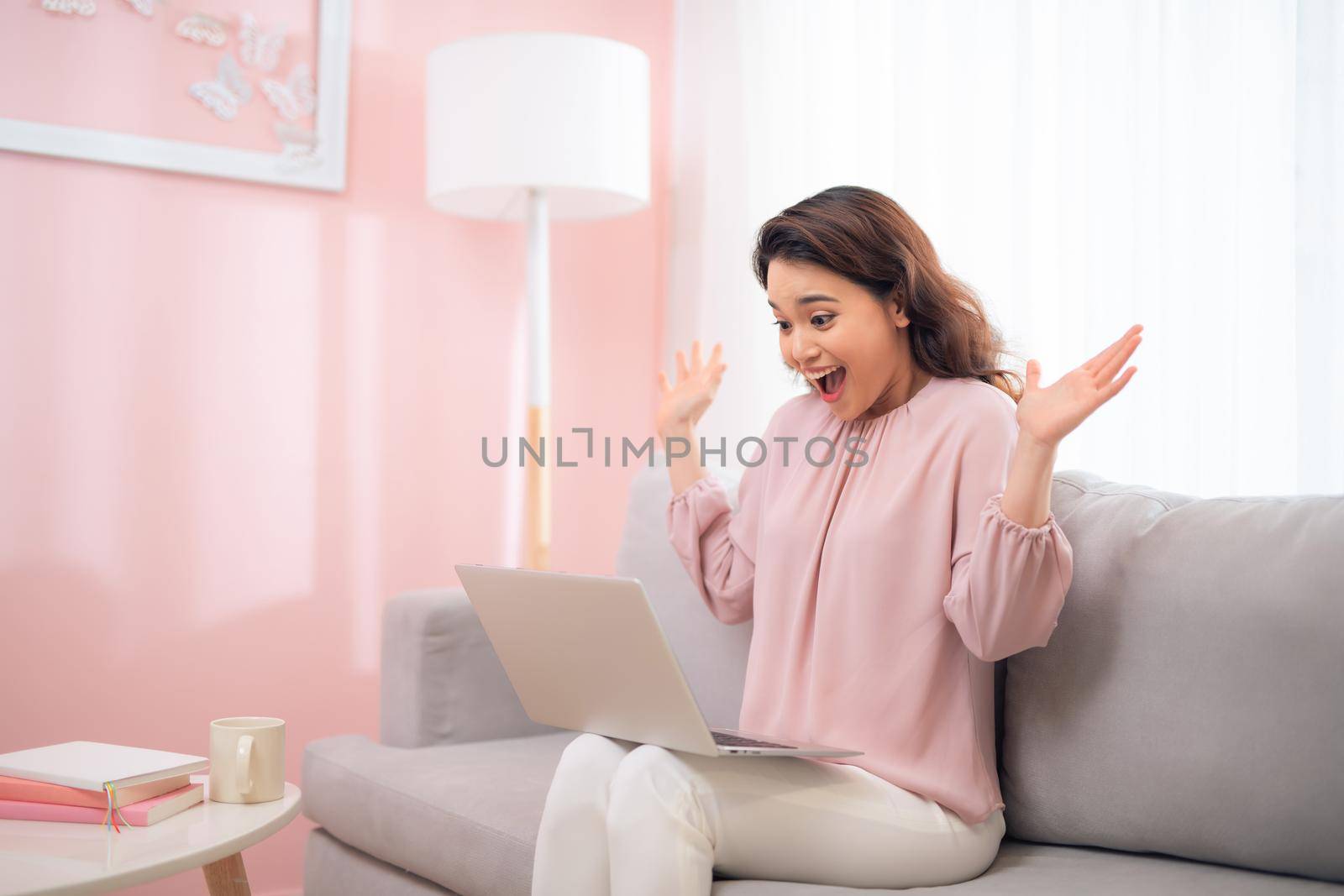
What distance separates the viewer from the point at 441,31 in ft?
8.51

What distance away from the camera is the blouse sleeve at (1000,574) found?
1.17 metres

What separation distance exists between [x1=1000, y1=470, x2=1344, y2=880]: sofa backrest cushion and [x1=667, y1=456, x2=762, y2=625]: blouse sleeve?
0.40m

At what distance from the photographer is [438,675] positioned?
1.83 m

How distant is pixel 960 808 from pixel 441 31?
2.08 meters

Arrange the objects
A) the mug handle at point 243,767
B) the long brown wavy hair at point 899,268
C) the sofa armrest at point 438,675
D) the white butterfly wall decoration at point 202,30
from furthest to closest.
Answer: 1. the white butterfly wall decoration at point 202,30
2. the sofa armrest at point 438,675
3. the long brown wavy hair at point 899,268
4. the mug handle at point 243,767

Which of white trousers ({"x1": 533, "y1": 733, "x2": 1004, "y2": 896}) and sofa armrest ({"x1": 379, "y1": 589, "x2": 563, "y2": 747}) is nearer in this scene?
white trousers ({"x1": 533, "y1": 733, "x2": 1004, "y2": 896})

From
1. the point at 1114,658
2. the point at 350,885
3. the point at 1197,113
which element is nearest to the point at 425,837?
the point at 350,885

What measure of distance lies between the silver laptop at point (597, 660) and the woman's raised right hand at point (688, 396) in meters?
0.49

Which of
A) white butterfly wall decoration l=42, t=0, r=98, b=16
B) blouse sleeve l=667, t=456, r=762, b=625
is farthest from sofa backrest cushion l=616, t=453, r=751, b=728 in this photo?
white butterfly wall decoration l=42, t=0, r=98, b=16

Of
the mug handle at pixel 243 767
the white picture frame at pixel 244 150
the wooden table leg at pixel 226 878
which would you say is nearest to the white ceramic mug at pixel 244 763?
the mug handle at pixel 243 767

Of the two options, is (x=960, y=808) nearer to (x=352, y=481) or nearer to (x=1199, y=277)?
(x=1199, y=277)

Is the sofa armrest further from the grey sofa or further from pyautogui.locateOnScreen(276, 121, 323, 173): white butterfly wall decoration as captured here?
pyautogui.locateOnScreen(276, 121, 323, 173): white butterfly wall decoration

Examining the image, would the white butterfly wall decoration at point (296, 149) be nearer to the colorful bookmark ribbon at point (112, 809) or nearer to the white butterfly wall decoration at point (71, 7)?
the white butterfly wall decoration at point (71, 7)

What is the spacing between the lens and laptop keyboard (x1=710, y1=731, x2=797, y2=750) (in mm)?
1118
